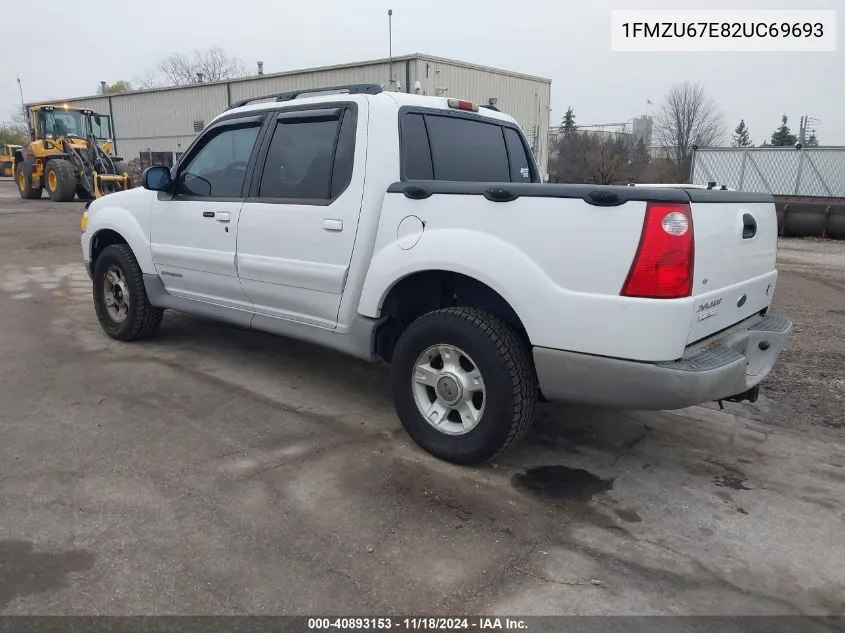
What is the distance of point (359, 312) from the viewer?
384 centimetres

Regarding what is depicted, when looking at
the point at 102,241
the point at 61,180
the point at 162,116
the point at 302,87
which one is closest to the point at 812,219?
the point at 102,241

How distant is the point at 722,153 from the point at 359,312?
2559 cm

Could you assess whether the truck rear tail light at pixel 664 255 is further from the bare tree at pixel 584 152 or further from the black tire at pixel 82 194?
the bare tree at pixel 584 152

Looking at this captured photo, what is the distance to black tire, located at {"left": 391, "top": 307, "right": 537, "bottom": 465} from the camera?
3197 mm

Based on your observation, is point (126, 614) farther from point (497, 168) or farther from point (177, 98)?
point (177, 98)

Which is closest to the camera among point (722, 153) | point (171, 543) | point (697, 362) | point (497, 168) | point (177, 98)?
point (171, 543)

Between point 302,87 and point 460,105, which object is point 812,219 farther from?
point 302,87

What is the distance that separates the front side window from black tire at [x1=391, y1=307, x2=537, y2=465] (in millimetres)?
1943

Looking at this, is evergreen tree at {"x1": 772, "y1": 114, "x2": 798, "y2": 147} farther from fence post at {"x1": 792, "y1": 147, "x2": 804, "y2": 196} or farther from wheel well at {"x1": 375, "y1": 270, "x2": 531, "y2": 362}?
wheel well at {"x1": 375, "y1": 270, "x2": 531, "y2": 362}

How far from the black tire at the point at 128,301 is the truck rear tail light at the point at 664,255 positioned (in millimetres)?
4203

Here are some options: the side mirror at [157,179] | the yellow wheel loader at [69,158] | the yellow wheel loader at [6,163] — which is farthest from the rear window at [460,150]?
the yellow wheel loader at [6,163]

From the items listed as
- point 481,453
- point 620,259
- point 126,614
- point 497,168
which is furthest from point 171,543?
point 497,168

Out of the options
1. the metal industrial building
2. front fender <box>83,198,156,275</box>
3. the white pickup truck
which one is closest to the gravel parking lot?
the white pickup truck

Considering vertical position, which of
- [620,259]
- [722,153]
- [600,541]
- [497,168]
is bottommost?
[600,541]
